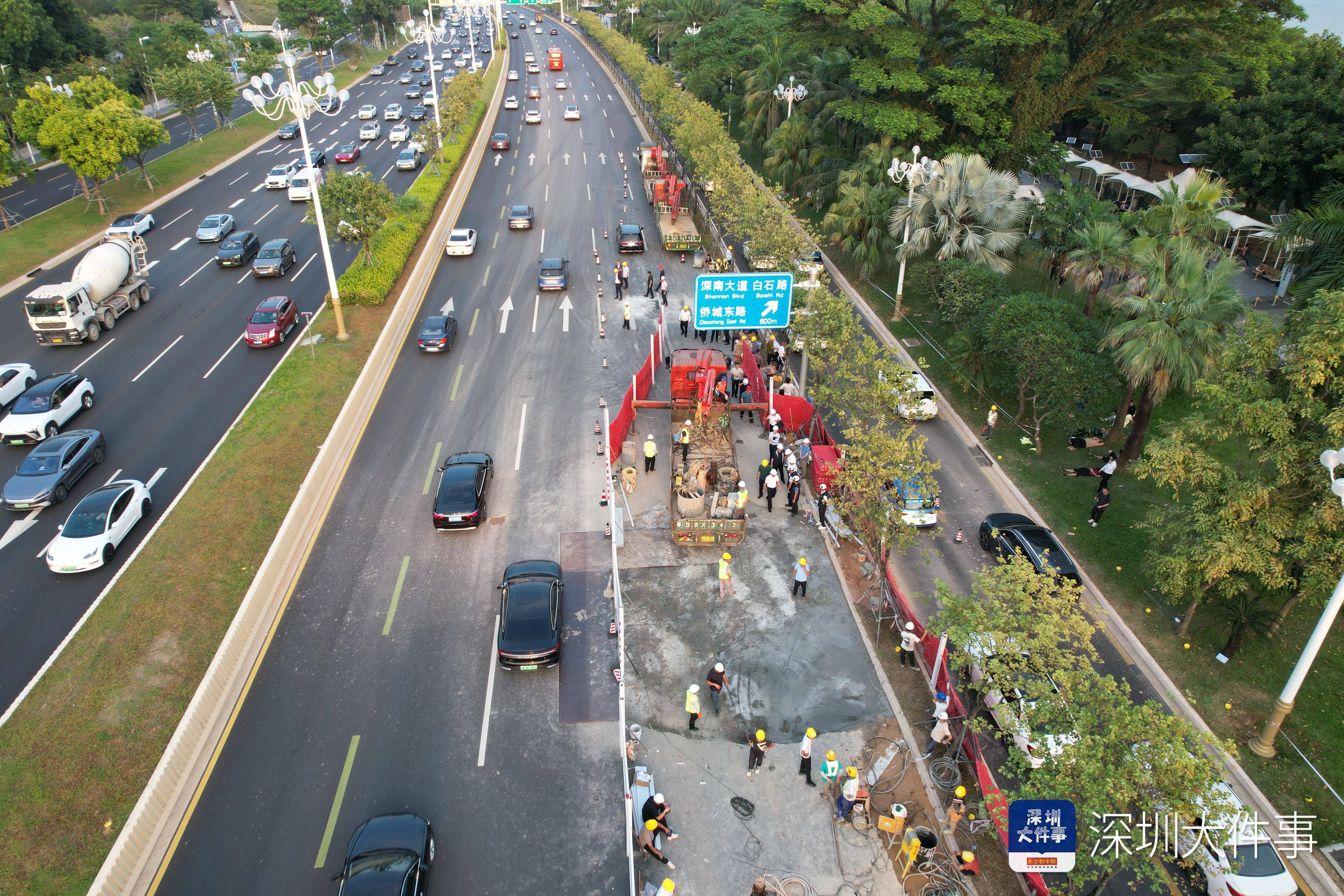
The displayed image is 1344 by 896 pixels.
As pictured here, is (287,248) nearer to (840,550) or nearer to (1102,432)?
(840,550)

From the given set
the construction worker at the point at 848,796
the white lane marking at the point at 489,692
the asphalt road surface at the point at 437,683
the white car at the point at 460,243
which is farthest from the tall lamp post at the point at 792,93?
the construction worker at the point at 848,796

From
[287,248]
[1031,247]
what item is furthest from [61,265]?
[1031,247]

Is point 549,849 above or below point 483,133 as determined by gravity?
below

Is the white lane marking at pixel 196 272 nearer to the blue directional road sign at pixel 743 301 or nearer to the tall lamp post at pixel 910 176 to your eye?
the blue directional road sign at pixel 743 301

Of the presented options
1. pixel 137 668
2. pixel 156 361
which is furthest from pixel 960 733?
pixel 156 361

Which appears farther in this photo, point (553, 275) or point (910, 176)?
point (553, 275)

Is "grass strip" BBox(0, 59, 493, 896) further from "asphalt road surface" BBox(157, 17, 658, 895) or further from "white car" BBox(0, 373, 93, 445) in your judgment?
"white car" BBox(0, 373, 93, 445)

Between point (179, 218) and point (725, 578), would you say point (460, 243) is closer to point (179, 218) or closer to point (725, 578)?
point (179, 218)
